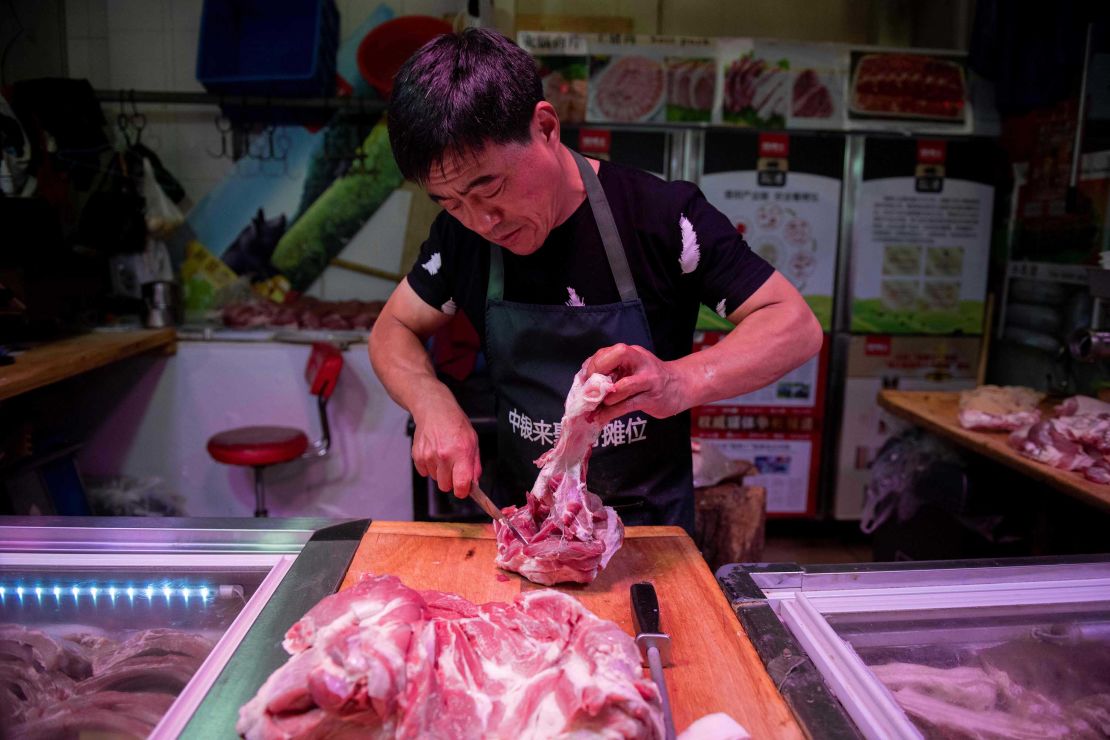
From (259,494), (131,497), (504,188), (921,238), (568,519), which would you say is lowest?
(131,497)

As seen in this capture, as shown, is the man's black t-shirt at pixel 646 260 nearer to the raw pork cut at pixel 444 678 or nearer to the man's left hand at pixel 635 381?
the man's left hand at pixel 635 381

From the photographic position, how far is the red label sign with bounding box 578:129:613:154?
16.4ft

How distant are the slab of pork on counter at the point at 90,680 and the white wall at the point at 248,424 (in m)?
3.25

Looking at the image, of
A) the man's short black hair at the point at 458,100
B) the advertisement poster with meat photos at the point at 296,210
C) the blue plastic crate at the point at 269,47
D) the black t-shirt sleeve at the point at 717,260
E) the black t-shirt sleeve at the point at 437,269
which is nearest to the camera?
the man's short black hair at the point at 458,100

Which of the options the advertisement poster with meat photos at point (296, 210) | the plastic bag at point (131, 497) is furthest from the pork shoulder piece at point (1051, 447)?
the plastic bag at point (131, 497)

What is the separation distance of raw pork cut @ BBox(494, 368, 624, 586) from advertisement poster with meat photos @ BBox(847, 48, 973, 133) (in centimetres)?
419

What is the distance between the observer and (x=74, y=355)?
3.78 metres

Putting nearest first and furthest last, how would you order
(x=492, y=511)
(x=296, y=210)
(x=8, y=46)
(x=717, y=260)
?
(x=492, y=511)
(x=717, y=260)
(x=8, y=46)
(x=296, y=210)

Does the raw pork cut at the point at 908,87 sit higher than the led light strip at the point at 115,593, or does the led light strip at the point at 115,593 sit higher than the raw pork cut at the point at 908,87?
the raw pork cut at the point at 908,87

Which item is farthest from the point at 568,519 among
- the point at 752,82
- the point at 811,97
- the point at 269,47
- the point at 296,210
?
the point at 269,47

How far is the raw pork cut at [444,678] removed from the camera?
3.54 feet

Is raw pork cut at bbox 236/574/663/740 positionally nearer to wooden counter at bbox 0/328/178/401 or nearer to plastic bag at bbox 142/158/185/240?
wooden counter at bbox 0/328/178/401

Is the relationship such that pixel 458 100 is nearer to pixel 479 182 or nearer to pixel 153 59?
pixel 479 182

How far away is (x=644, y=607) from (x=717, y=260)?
0.97m
